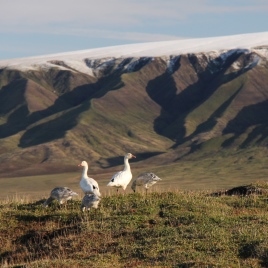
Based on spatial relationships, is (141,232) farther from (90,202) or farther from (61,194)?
(61,194)

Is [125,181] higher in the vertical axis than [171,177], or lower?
higher

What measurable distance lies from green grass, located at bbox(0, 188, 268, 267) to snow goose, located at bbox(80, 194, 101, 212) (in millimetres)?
362

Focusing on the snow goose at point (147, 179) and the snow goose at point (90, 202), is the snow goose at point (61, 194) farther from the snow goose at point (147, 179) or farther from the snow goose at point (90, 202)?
the snow goose at point (147, 179)

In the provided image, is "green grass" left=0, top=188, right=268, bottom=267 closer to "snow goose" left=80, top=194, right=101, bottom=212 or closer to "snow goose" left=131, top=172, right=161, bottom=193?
"snow goose" left=80, top=194, right=101, bottom=212

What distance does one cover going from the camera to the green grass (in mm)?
19578

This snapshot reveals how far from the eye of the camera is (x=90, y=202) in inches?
985

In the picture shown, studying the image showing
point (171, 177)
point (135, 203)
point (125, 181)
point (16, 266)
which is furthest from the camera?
point (171, 177)

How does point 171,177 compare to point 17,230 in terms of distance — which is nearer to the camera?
point 17,230

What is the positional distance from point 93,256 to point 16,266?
2.29m

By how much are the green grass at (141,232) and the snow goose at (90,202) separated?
36cm

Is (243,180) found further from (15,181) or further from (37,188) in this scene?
(15,181)

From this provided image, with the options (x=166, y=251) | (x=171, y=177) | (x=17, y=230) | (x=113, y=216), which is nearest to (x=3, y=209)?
(x=17, y=230)

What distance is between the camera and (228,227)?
Result: 2255cm

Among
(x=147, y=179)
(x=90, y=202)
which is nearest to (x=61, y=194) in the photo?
(x=90, y=202)
